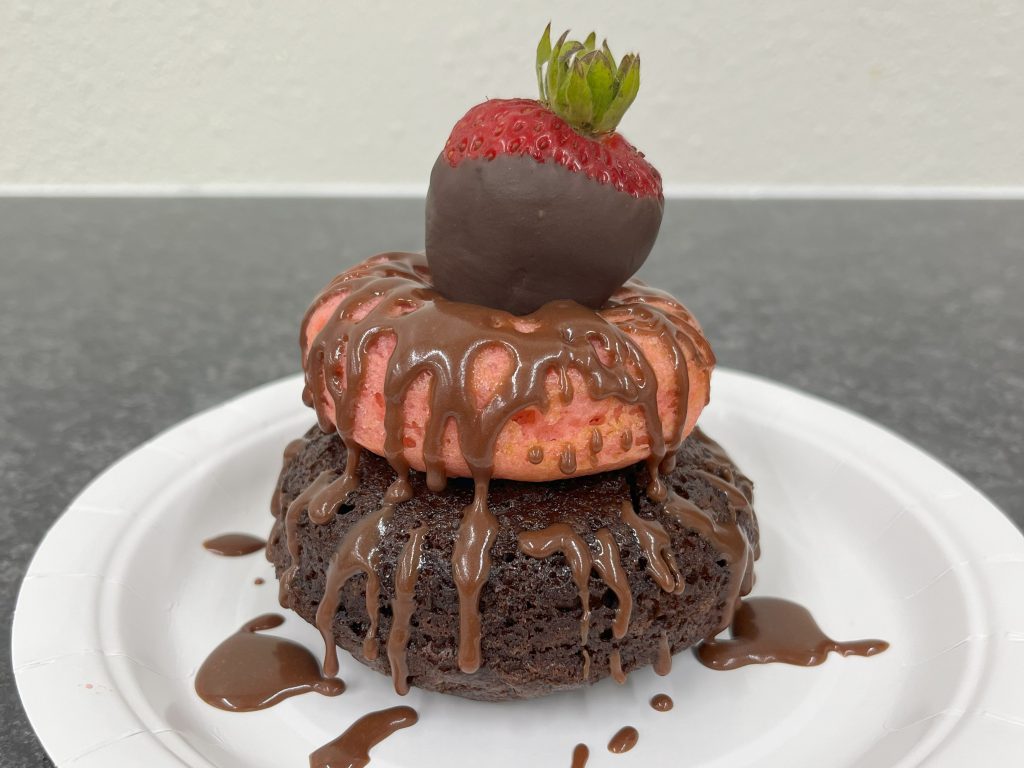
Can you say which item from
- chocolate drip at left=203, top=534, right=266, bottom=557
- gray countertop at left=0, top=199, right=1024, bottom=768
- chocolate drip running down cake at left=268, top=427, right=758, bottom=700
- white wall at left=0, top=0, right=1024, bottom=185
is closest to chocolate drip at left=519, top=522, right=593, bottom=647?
chocolate drip running down cake at left=268, top=427, right=758, bottom=700

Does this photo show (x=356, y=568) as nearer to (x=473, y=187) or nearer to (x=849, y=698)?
(x=473, y=187)

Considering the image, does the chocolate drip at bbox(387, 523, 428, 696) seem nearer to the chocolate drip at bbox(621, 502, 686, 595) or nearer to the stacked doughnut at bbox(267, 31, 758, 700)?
the stacked doughnut at bbox(267, 31, 758, 700)

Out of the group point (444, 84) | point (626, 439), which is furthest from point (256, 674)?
point (444, 84)

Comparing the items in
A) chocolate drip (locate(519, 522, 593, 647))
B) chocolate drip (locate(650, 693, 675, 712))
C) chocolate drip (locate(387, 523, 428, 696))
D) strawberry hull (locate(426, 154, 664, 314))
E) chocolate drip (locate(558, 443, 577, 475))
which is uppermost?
strawberry hull (locate(426, 154, 664, 314))

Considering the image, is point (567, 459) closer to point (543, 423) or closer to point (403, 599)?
point (543, 423)

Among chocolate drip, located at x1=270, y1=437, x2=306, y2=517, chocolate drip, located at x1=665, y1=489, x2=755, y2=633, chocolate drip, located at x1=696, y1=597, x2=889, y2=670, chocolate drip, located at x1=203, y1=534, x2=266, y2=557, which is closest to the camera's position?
chocolate drip, located at x1=665, y1=489, x2=755, y2=633

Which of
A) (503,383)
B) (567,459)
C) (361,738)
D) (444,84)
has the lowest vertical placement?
(361,738)

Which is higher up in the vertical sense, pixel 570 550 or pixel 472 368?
pixel 472 368

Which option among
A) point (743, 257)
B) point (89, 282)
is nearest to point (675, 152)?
point (743, 257)
